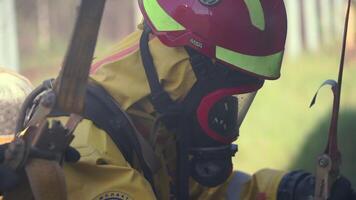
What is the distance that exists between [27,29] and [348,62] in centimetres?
326

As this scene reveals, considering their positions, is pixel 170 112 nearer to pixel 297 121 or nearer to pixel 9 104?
pixel 9 104

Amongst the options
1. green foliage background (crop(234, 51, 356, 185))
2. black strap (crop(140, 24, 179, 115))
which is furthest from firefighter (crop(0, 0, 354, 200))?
green foliage background (crop(234, 51, 356, 185))

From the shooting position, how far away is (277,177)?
7.10ft

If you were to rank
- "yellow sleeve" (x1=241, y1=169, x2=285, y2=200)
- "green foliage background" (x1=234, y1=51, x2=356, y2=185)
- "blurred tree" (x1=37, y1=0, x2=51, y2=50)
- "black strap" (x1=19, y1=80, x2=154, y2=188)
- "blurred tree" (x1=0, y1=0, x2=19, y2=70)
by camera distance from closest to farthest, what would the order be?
Result: "black strap" (x1=19, y1=80, x2=154, y2=188), "yellow sleeve" (x1=241, y1=169, x2=285, y2=200), "green foliage background" (x1=234, y1=51, x2=356, y2=185), "blurred tree" (x1=0, y1=0, x2=19, y2=70), "blurred tree" (x1=37, y1=0, x2=51, y2=50)

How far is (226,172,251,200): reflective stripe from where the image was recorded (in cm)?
221

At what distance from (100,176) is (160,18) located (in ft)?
1.38

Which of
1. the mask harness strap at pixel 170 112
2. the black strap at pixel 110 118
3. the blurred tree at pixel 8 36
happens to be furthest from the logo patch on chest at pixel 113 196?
the blurred tree at pixel 8 36

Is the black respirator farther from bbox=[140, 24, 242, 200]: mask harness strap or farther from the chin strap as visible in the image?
the chin strap

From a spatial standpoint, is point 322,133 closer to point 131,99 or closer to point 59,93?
point 131,99

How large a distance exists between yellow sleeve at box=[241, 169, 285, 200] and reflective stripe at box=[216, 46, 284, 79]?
10.9 inches

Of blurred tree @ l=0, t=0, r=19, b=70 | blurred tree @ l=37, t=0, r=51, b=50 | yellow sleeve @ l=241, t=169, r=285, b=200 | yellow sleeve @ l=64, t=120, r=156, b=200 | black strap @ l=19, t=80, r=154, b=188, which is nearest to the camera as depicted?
yellow sleeve @ l=64, t=120, r=156, b=200

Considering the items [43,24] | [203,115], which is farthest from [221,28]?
[43,24]

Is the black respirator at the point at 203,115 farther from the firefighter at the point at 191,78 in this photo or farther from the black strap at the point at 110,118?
the black strap at the point at 110,118

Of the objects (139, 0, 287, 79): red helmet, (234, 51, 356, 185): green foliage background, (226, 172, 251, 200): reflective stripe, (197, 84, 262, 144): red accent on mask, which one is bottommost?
(234, 51, 356, 185): green foliage background
